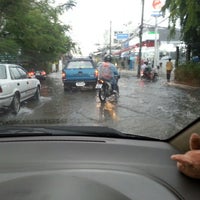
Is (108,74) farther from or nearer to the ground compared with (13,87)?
nearer to the ground

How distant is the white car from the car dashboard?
902 centimetres

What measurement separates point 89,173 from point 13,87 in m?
10.2

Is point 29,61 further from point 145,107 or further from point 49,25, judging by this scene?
point 145,107

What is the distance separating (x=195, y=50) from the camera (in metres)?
29.0

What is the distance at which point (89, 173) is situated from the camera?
2.32 meters

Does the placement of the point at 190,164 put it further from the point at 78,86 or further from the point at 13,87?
the point at 78,86

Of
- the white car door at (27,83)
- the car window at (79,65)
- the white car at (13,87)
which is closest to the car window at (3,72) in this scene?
the white car at (13,87)

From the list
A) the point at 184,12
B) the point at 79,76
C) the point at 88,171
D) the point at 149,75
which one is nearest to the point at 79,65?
the point at 79,76

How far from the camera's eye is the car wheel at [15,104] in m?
11.8

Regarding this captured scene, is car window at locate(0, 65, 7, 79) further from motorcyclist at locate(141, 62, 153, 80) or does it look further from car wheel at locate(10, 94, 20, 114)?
motorcyclist at locate(141, 62, 153, 80)

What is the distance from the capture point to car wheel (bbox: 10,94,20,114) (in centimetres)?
1177

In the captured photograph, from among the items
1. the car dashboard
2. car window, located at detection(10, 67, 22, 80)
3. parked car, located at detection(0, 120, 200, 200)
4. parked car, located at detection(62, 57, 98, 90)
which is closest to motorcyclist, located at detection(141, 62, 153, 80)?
parked car, located at detection(62, 57, 98, 90)

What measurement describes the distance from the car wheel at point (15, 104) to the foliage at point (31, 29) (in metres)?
8.78

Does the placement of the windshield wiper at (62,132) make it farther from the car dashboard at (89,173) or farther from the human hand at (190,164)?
the human hand at (190,164)
